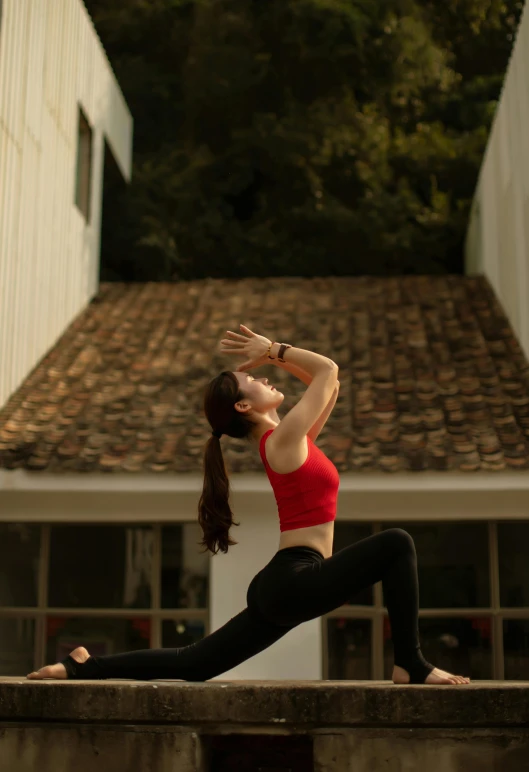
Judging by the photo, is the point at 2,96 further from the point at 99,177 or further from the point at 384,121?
the point at 384,121

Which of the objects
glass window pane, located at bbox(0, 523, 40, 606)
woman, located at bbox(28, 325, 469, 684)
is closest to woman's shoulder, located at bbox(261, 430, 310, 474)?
woman, located at bbox(28, 325, 469, 684)

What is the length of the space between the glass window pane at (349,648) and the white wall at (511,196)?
137 inches

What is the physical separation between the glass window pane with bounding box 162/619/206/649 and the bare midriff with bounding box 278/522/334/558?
6642 mm

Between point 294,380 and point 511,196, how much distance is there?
11.0 ft

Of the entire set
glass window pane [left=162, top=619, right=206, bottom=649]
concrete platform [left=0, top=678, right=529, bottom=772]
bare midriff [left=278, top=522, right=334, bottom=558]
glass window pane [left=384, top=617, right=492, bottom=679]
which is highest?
bare midriff [left=278, top=522, right=334, bottom=558]

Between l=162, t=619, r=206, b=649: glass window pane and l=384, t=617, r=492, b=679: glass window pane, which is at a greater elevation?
l=384, t=617, r=492, b=679: glass window pane

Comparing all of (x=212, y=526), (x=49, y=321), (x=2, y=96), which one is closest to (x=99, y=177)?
(x=49, y=321)

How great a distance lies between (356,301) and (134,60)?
27.5 ft

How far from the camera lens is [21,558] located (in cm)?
1125

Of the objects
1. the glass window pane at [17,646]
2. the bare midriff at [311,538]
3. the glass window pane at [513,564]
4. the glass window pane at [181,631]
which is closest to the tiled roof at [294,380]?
the glass window pane at [513,564]

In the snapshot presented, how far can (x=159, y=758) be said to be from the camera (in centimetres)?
422

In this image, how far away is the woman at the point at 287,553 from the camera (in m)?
4.40

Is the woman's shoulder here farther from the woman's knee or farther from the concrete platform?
the concrete platform

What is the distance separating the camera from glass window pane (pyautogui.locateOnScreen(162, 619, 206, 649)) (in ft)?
36.0
